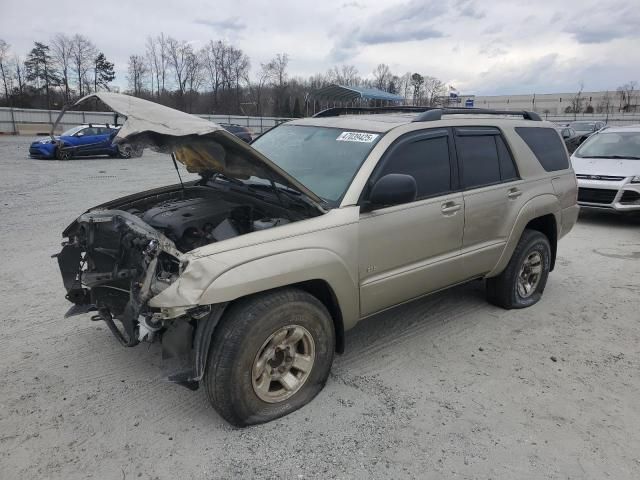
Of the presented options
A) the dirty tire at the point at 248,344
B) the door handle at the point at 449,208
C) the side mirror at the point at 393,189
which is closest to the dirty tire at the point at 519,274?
the door handle at the point at 449,208

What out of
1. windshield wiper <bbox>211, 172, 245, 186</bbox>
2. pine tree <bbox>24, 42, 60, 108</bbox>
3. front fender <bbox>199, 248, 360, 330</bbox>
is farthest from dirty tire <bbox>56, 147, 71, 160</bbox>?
pine tree <bbox>24, 42, 60, 108</bbox>

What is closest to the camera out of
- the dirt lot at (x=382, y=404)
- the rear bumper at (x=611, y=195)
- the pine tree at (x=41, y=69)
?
the dirt lot at (x=382, y=404)

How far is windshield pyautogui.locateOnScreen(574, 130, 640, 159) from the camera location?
9711 mm

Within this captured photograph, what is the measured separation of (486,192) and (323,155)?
1.52 m

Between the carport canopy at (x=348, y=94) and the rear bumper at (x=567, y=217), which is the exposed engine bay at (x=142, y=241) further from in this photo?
the carport canopy at (x=348, y=94)

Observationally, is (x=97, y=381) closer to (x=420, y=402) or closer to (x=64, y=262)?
(x=64, y=262)

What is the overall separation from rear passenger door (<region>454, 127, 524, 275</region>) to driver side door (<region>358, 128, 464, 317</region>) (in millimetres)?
136

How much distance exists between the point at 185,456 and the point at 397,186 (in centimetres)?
209

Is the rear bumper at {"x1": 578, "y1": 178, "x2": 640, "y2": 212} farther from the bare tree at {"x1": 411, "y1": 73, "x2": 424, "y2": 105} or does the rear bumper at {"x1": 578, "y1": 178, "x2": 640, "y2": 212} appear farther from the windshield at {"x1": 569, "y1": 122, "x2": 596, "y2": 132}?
the bare tree at {"x1": 411, "y1": 73, "x2": 424, "y2": 105}

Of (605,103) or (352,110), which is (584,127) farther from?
(605,103)

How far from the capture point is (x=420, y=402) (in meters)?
3.36

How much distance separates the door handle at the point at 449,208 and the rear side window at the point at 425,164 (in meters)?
0.11

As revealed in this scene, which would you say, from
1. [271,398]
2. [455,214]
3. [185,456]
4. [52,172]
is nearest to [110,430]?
[185,456]

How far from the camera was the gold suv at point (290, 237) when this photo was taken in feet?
9.25
